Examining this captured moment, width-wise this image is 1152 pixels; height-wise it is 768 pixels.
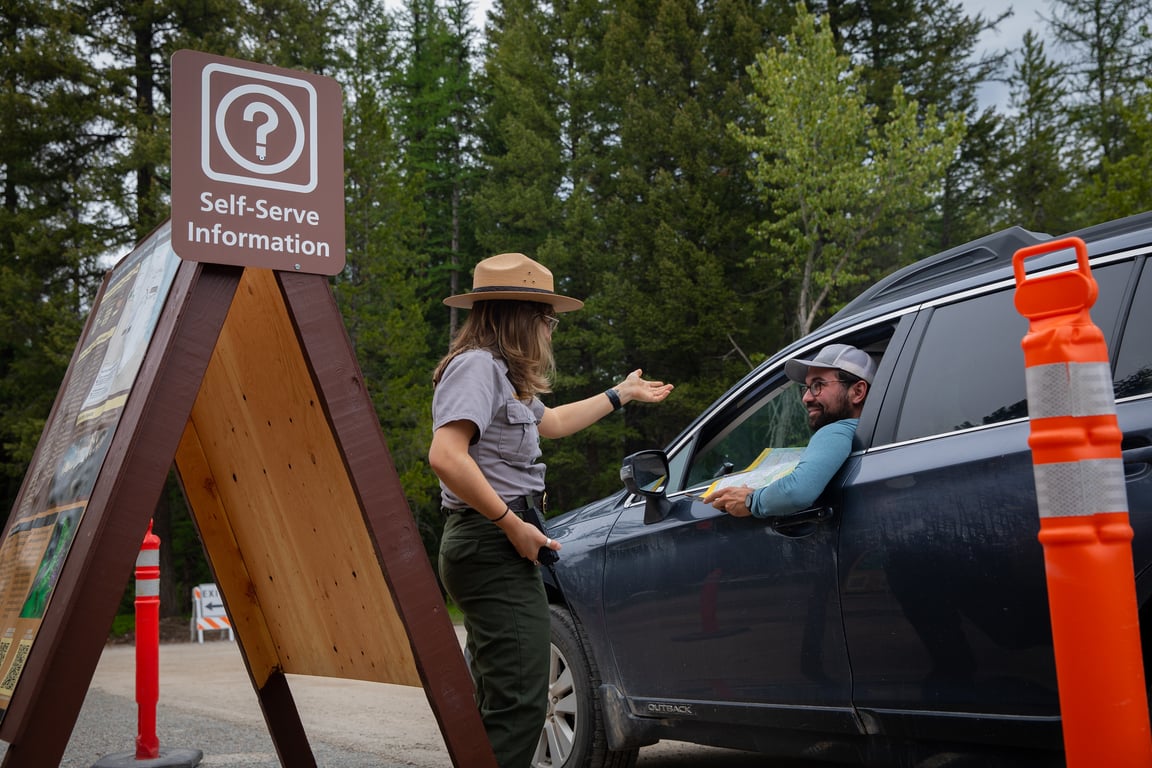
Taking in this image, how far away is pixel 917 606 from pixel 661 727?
59.3 inches

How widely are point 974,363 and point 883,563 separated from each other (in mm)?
686

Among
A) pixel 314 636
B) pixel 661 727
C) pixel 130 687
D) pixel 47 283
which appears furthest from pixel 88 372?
pixel 47 283

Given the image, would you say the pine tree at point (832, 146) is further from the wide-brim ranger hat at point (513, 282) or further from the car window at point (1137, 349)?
the car window at point (1137, 349)

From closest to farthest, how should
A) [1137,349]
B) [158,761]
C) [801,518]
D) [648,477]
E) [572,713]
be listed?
1. [1137,349]
2. [801,518]
3. [648,477]
4. [572,713]
5. [158,761]

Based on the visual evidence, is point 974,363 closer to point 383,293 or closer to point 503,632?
point 503,632

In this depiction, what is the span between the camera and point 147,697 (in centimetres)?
584

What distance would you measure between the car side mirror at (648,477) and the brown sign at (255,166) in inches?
66.6

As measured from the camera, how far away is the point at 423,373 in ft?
96.3

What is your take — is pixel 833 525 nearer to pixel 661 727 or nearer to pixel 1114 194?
pixel 661 727

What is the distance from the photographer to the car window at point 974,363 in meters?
3.12

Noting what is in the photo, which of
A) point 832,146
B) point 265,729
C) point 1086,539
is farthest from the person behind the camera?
point 832,146

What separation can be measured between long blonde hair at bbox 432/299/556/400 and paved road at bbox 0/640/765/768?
120 inches

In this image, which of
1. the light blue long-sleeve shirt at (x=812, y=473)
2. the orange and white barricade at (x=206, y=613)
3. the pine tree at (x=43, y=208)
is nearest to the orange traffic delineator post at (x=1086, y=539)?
the light blue long-sleeve shirt at (x=812, y=473)

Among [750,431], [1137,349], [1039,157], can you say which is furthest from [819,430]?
[1039,157]
